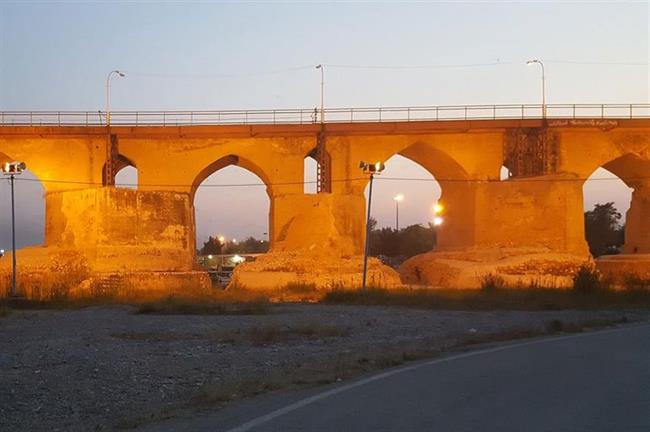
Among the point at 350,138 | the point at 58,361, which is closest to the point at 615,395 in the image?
the point at 58,361

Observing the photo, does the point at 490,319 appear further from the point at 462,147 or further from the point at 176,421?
the point at 462,147

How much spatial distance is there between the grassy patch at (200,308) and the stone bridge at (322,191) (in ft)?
34.7

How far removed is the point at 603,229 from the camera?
81062 millimetres

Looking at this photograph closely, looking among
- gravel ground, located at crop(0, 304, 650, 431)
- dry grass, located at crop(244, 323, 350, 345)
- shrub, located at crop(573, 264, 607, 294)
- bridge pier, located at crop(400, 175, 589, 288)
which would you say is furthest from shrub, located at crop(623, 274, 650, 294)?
dry grass, located at crop(244, 323, 350, 345)

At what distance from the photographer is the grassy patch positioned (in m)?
24.1

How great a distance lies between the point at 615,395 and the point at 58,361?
8.35 metres

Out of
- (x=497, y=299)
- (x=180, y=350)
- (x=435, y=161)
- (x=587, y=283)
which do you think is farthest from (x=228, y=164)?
(x=180, y=350)

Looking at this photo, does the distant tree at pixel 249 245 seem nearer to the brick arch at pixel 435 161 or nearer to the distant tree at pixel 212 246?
the distant tree at pixel 212 246

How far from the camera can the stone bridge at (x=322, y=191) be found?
3778cm

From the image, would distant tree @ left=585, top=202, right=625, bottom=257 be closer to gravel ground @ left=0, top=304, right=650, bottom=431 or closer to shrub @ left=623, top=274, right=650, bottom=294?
shrub @ left=623, top=274, right=650, bottom=294

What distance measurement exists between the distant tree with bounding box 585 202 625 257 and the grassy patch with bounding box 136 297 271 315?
193 ft

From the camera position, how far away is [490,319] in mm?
22297

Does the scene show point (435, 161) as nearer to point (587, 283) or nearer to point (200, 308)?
point (587, 283)

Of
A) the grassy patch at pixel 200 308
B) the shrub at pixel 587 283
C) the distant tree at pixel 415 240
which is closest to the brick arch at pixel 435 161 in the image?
the shrub at pixel 587 283
